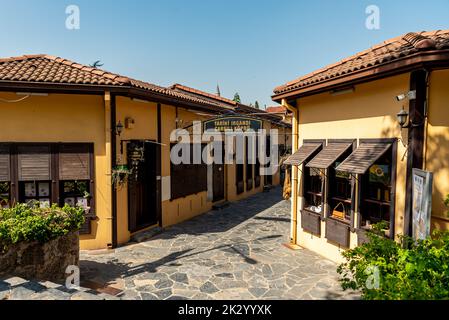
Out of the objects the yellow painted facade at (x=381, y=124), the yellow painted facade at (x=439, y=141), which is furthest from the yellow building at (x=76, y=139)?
the yellow painted facade at (x=439, y=141)

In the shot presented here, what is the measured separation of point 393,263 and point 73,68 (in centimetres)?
908

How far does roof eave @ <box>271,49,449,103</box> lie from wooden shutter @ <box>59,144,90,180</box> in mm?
5958

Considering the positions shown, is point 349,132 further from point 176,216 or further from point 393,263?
point 176,216

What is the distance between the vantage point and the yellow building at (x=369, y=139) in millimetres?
5223

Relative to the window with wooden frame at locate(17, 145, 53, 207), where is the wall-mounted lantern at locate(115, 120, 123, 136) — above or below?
above

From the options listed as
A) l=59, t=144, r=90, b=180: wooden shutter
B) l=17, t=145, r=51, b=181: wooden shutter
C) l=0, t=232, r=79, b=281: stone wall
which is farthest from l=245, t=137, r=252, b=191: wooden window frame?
l=0, t=232, r=79, b=281: stone wall

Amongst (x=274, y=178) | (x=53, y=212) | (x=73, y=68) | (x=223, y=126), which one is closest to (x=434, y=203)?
(x=223, y=126)

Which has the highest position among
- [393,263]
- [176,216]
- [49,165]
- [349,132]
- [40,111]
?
[40,111]

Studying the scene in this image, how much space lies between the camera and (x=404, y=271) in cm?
353

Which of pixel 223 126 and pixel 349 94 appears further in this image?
pixel 223 126

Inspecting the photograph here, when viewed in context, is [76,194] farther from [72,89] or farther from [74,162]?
[72,89]

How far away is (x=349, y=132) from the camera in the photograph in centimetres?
700

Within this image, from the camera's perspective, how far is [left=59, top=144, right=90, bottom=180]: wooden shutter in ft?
26.2

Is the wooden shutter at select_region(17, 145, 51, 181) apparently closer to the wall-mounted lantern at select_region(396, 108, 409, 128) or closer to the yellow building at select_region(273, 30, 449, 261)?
the yellow building at select_region(273, 30, 449, 261)
